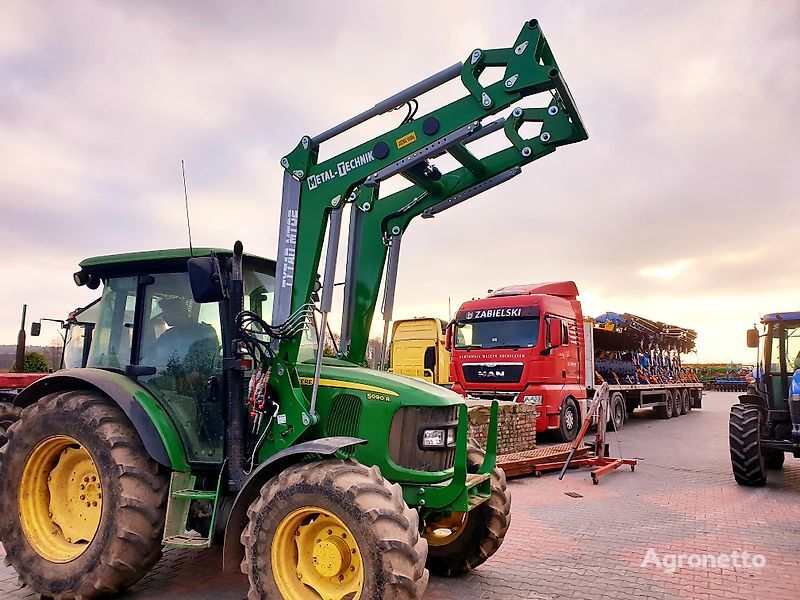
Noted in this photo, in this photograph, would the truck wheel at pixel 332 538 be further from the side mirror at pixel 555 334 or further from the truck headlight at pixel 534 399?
the side mirror at pixel 555 334

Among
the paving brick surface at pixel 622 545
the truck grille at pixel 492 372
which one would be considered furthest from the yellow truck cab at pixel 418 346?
the paving brick surface at pixel 622 545

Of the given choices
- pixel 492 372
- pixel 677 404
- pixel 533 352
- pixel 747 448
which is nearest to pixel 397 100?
pixel 747 448

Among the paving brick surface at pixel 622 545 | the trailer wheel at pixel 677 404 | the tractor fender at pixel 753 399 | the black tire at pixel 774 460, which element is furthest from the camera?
the trailer wheel at pixel 677 404

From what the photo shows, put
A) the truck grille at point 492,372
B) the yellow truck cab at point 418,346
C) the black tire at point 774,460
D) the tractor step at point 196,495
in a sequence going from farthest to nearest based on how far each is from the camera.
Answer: the yellow truck cab at point 418,346
the truck grille at point 492,372
the black tire at point 774,460
the tractor step at point 196,495

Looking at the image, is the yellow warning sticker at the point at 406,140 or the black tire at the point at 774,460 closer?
the yellow warning sticker at the point at 406,140

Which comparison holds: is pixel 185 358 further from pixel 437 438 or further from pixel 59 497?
pixel 437 438

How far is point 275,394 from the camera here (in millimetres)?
4395

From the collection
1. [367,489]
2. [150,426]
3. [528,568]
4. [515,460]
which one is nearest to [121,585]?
[150,426]

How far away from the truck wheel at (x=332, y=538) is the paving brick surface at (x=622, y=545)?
934 millimetres

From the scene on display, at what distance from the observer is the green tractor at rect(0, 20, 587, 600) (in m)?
3.85

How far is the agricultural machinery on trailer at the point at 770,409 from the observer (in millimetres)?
8609

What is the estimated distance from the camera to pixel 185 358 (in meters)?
4.63

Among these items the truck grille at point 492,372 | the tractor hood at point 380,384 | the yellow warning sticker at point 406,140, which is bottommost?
the tractor hood at point 380,384

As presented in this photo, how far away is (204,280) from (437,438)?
6.21 ft
